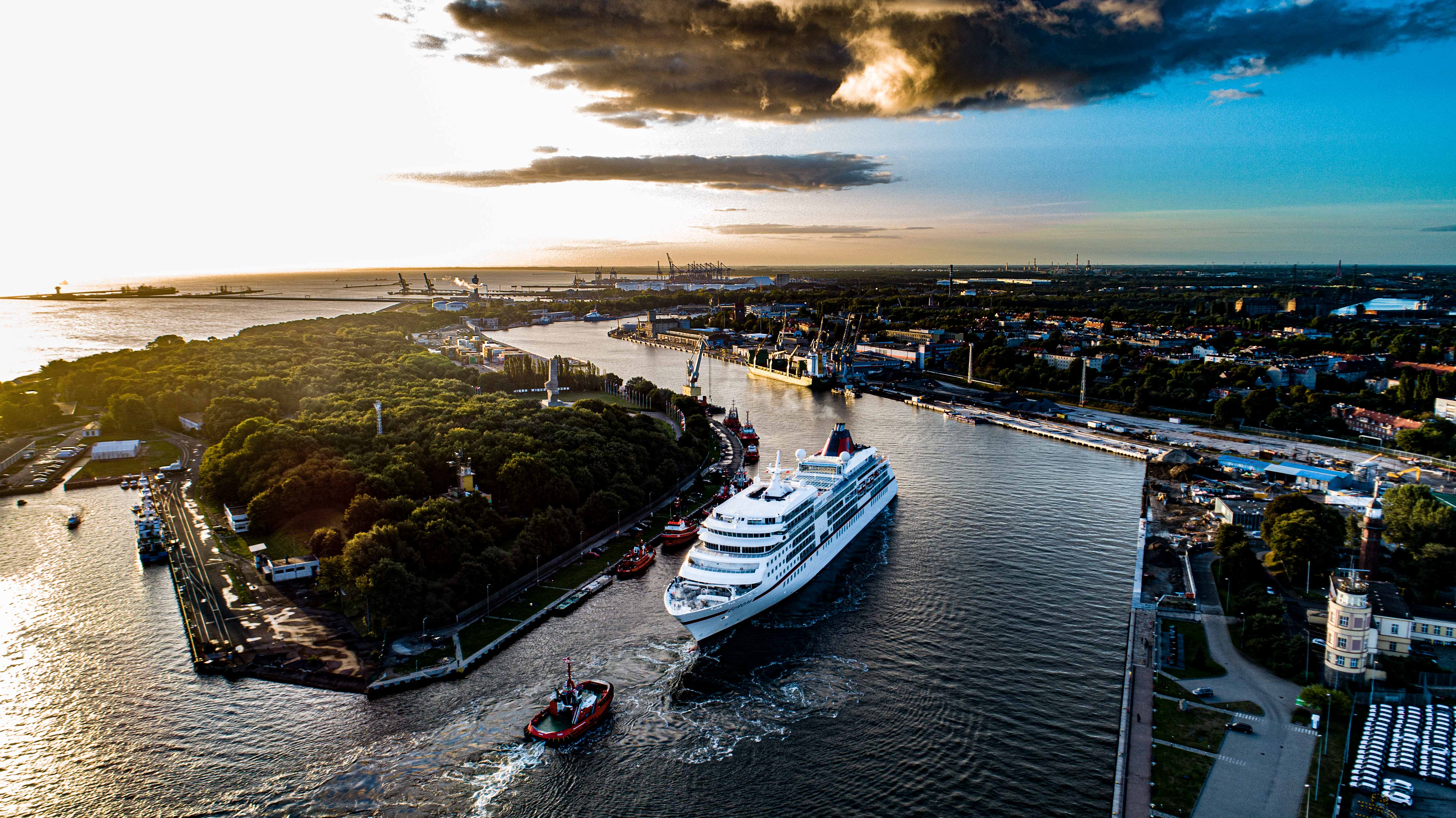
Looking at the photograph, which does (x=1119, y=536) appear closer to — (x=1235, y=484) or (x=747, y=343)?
(x=1235, y=484)

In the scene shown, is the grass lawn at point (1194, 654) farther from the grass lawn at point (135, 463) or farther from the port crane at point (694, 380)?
the grass lawn at point (135, 463)

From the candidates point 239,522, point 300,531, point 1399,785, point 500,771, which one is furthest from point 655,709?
point 239,522

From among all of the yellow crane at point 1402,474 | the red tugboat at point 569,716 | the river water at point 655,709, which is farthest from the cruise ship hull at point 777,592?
the yellow crane at point 1402,474

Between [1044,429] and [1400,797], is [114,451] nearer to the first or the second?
[1400,797]

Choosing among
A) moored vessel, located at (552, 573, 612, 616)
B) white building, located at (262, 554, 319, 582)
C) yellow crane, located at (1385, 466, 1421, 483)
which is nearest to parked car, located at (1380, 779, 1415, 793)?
moored vessel, located at (552, 573, 612, 616)

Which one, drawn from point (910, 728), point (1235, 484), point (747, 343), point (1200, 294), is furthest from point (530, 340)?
point (1200, 294)

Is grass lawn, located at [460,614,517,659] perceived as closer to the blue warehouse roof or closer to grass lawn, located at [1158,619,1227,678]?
grass lawn, located at [1158,619,1227,678]
